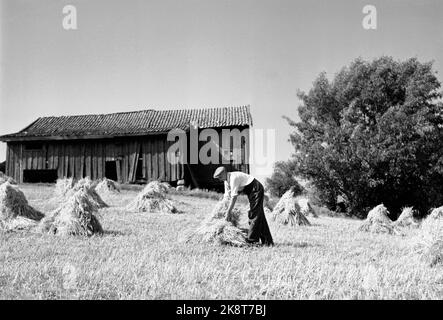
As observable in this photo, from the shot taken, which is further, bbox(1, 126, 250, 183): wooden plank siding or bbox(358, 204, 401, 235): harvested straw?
bbox(1, 126, 250, 183): wooden plank siding

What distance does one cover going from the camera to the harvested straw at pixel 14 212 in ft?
31.3

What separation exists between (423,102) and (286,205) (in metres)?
18.7

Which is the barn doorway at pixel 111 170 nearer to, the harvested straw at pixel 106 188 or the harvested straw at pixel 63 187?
the harvested straw at pixel 106 188

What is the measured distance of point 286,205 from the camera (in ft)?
45.3

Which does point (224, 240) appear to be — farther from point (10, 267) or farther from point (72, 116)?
point (72, 116)

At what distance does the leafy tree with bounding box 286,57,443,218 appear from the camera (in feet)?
87.8

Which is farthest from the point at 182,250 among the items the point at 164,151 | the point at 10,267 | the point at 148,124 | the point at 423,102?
the point at 423,102

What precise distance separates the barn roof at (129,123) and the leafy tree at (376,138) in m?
5.14

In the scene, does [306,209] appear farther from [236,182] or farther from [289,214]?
[236,182]

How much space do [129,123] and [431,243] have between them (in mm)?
25179

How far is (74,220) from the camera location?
363 inches

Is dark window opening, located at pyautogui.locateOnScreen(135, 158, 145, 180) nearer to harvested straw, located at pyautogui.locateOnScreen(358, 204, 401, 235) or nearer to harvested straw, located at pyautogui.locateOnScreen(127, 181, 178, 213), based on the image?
harvested straw, located at pyautogui.locateOnScreen(127, 181, 178, 213)

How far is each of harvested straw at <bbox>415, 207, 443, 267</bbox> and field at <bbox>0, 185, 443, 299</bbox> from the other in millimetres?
156

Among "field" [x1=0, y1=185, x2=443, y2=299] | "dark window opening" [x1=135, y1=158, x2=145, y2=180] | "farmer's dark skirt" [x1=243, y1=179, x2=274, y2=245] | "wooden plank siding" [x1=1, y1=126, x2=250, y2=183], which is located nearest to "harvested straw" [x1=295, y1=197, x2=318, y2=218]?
"field" [x1=0, y1=185, x2=443, y2=299]
